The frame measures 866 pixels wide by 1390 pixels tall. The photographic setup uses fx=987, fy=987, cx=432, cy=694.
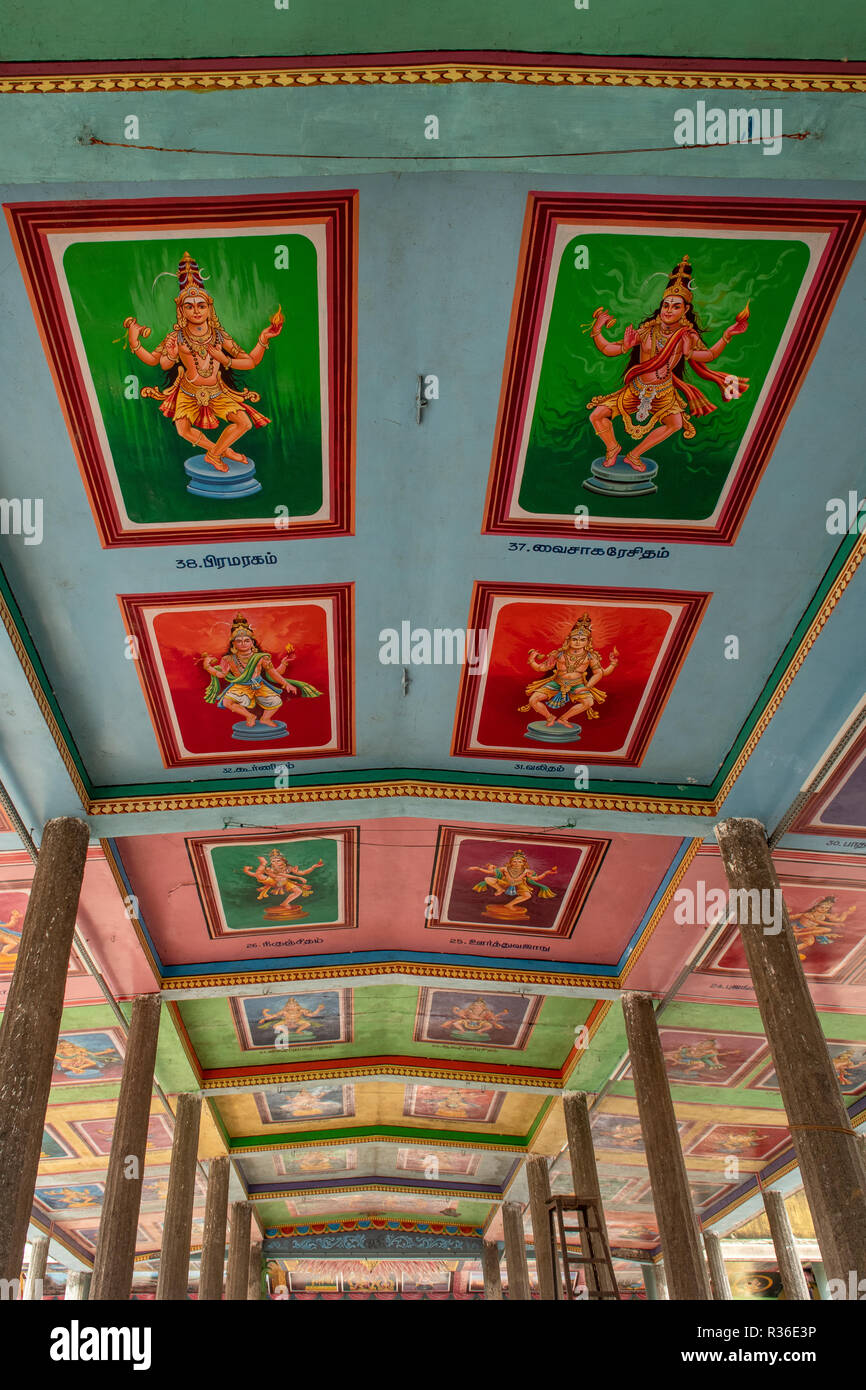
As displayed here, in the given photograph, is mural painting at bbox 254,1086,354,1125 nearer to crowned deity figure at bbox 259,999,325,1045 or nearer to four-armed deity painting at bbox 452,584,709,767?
crowned deity figure at bbox 259,999,325,1045

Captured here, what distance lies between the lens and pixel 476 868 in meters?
12.7

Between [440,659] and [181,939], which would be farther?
[181,939]

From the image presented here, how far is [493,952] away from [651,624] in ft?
23.7

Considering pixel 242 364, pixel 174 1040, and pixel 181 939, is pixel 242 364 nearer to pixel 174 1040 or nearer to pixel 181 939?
pixel 181 939

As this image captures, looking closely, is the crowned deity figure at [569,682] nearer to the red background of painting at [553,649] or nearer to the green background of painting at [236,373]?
the red background of painting at [553,649]

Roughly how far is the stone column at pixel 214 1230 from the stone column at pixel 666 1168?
951 cm

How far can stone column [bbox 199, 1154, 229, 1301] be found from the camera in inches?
731

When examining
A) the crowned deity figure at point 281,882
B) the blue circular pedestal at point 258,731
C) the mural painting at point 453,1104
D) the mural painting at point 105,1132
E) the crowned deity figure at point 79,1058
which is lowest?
the blue circular pedestal at point 258,731

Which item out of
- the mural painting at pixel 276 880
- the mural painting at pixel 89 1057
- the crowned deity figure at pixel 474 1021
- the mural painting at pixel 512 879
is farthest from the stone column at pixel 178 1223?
the mural painting at pixel 512 879

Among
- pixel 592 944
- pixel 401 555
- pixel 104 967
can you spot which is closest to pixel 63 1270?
pixel 104 967

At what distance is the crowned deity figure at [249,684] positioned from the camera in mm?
9289

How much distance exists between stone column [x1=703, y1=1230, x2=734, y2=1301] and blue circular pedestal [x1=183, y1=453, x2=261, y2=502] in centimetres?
2674

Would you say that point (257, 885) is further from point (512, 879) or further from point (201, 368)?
point (201, 368)

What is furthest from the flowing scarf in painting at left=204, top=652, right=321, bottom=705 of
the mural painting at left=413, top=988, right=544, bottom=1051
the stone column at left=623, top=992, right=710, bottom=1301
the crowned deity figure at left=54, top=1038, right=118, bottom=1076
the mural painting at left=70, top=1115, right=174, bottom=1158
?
the mural painting at left=70, top=1115, right=174, bottom=1158
